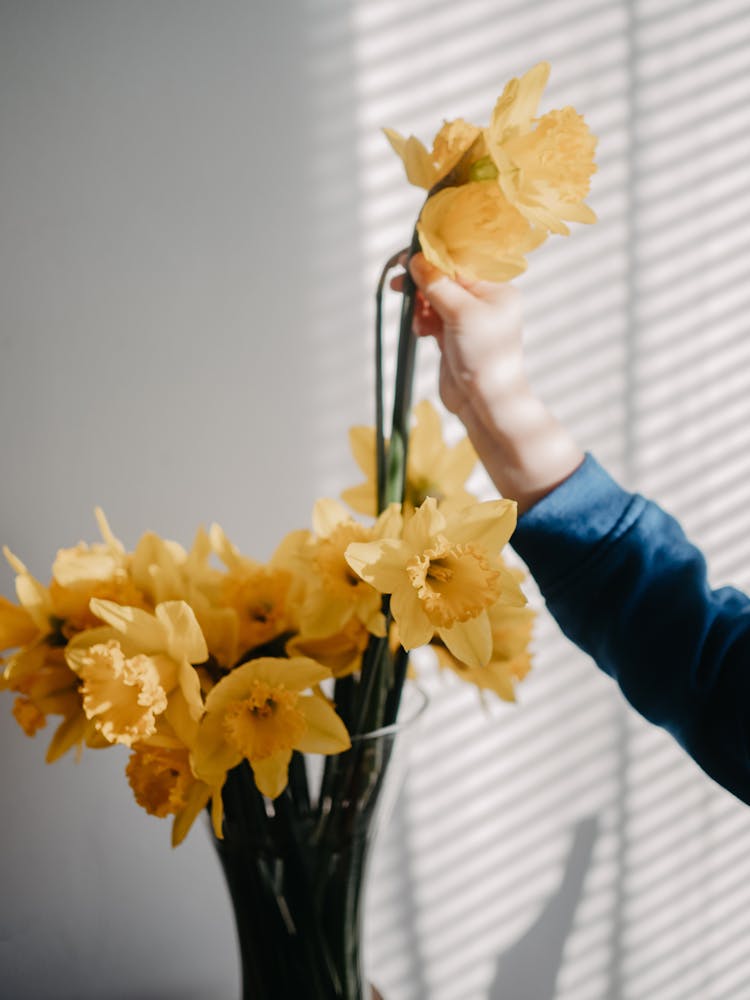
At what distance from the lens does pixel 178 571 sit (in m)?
Result: 0.59

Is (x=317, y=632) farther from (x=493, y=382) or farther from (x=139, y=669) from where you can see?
(x=493, y=382)

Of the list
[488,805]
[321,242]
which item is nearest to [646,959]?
[488,805]

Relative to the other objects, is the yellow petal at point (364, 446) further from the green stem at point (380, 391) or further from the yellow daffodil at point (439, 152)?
the yellow daffodil at point (439, 152)

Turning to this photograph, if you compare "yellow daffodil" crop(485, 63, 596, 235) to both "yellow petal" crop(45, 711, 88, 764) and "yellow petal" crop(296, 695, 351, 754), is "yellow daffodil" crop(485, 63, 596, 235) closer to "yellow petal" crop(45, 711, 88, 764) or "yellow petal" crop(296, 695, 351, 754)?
"yellow petal" crop(296, 695, 351, 754)

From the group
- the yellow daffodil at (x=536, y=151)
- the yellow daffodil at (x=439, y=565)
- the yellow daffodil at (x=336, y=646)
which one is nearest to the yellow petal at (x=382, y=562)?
the yellow daffodil at (x=439, y=565)

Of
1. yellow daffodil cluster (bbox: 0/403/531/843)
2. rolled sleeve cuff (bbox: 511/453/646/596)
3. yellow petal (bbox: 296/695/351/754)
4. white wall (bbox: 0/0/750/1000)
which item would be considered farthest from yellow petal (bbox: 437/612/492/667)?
white wall (bbox: 0/0/750/1000)

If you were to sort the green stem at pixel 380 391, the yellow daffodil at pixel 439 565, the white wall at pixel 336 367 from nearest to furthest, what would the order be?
the yellow daffodil at pixel 439 565
the green stem at pixel 380 391
the white wall at pixel 336 367

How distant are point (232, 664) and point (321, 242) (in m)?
0.47

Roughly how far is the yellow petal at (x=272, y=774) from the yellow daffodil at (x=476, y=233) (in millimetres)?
319

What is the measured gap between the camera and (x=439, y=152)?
20.5 inches

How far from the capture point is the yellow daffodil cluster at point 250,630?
47cm

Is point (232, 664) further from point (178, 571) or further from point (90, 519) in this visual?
point (90, 519)

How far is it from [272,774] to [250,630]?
95mm

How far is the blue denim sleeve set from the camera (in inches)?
27.2
